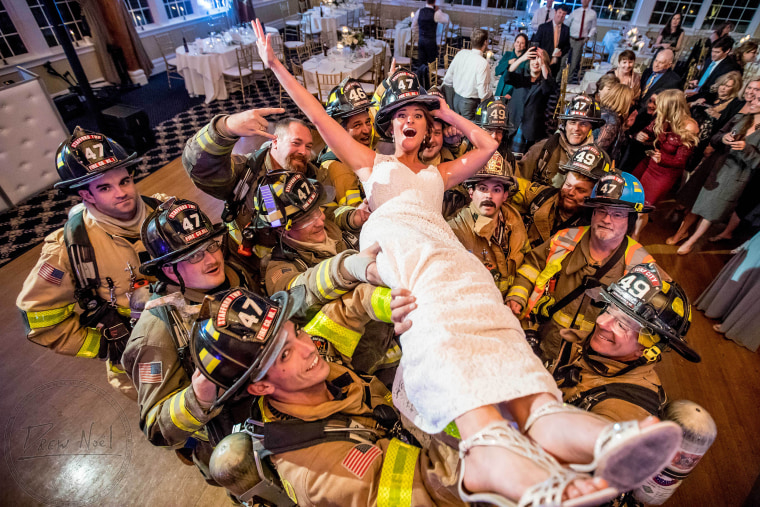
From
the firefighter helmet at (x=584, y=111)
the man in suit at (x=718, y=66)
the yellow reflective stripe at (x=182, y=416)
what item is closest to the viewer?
the yellow reflective stripe at (x=182, y=416)

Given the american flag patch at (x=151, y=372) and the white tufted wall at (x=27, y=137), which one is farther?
the white tufted wall at (x=27, y=137)

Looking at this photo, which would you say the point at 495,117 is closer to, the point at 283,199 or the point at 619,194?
the point at 619,194

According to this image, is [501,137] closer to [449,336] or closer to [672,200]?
[449,336]

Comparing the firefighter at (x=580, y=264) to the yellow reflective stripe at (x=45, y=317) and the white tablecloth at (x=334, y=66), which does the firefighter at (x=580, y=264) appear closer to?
the yellow reflective stripe at (x=45, y=317)

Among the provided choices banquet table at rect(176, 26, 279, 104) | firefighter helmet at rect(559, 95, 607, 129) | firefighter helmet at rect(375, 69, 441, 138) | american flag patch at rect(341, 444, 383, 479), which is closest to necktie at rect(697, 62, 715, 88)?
firefighter helmet at rect(559, 95, 607, 129)

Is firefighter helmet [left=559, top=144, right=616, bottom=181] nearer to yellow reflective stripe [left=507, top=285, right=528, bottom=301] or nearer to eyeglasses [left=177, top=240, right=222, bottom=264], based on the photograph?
yellow reflective stripe [left=507, top=285, right=528, bottom=301]

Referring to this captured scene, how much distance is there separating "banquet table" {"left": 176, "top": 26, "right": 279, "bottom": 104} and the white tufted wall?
10.7 feet

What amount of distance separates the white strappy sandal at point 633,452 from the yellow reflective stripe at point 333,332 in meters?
1.11

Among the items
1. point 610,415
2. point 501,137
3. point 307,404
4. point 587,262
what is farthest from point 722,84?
point 307,404

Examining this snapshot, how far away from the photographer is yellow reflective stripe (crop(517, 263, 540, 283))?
2.36 m

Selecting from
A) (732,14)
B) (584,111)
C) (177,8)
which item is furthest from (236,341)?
(732,14)

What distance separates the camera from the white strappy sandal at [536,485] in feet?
2.37

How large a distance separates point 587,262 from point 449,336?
1634mm

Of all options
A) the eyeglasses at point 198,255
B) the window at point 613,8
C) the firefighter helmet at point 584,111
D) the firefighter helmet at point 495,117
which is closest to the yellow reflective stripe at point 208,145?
the eyeglasses at point 198,255
